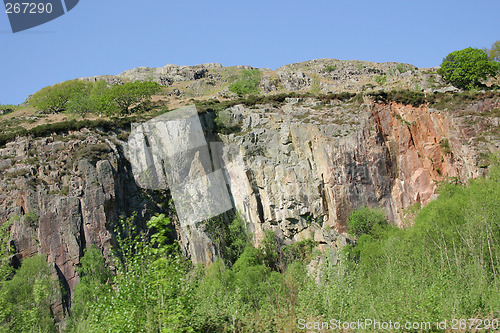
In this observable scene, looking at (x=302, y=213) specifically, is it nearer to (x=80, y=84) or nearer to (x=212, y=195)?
(x=212, y=195)

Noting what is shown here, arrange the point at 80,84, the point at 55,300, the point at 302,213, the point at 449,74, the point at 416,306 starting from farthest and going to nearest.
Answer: the point at 80,84
the point at 449,74
the point at 302,213
the point at 55,300
the point at 416,306

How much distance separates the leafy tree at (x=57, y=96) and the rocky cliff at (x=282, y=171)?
138 ft

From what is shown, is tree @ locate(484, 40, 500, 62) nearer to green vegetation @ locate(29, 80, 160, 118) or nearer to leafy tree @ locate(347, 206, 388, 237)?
leafy tree @ locate(347, 206, 388, 237)

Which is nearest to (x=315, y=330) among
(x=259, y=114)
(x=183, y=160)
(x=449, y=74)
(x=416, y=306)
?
(x=416, y=306)

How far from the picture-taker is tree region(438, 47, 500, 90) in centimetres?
6253

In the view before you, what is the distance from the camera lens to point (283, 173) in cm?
4797

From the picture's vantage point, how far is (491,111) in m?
47.0

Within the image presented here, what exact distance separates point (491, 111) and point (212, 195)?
32425mm

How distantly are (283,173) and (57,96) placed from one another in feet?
199

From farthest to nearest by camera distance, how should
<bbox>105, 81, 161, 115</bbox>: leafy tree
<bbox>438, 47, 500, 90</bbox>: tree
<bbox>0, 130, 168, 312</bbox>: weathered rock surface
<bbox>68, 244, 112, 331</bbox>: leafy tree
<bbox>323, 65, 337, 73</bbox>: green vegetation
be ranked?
<bbox>323, 65, 337, 73</bbox>: green vegetation
<bbox>105, 81, 161, 115</bbox>: leafy tree
<bbox>438, 47, 500, 90</bbox>: tree
<bbox>0, 130, 168, 312</bbox>: weathered rock surface
<bbox>68, 244, 112, 331</bbox>: leafy tree

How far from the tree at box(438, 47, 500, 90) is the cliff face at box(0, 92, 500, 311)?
15.9m

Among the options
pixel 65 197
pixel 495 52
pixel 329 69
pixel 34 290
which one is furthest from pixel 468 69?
pixel 34 290

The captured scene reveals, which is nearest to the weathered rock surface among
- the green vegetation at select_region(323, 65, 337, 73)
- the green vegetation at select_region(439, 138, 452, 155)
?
the green vegetation at select_region(439, 138, 452, 155)

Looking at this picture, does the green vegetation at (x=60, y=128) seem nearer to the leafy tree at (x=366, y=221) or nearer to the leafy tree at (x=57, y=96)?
the leafy tree at (x=366, y=221)
